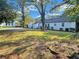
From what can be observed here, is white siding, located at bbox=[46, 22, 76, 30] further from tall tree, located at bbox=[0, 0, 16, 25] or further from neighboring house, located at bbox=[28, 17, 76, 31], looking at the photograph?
tall tree, located at bbox=[0, 0, 16, 25]

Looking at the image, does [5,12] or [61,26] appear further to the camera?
[61,26]

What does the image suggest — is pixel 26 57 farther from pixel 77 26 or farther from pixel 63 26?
pixel 63 26

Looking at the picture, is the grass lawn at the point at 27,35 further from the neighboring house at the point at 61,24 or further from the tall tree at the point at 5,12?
the neighboring house at the point at 61,24

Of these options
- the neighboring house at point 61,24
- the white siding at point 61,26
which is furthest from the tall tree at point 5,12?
the white siding at point 61,26

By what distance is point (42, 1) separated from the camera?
39.2m

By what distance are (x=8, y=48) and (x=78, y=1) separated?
17.6ft

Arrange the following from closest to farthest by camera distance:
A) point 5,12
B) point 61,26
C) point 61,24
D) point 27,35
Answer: point 27,35 → point 5,12 → point 61,26 → point 61,24

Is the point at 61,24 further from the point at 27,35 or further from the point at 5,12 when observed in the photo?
the point at 27,35

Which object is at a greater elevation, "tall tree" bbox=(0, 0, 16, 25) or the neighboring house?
"tall tree" bbox=(0, 0, 16, 25)

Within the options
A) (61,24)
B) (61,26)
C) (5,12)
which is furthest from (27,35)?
(61,24)

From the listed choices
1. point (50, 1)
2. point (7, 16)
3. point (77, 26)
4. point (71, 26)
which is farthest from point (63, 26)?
point (7, 16)

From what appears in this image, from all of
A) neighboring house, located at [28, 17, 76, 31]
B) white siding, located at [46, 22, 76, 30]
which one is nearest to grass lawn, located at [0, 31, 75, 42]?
neighboring house, located at [28, 17, 76, 31]

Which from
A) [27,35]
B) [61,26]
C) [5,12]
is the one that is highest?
[5,12]

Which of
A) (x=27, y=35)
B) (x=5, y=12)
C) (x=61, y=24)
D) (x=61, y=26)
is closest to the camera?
(x=27, y=35)
